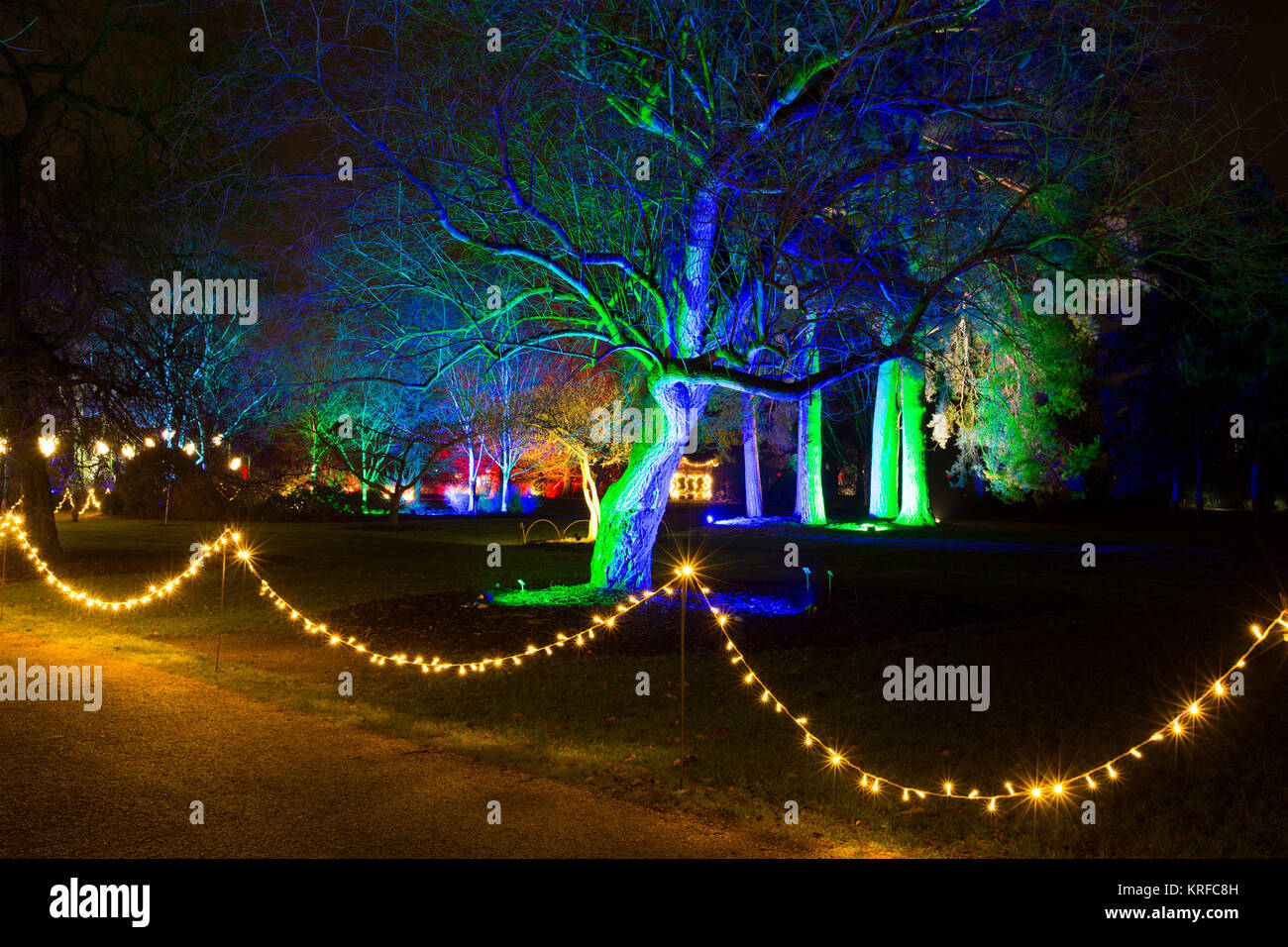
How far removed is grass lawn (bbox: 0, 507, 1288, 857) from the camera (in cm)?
550

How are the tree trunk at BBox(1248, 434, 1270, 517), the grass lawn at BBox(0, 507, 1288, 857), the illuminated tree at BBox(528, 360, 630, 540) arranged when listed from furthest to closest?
the tree trunk at BBox(1248, 434, 1270, 517) < the illuminated tree at BBox(528, 360, 630, 540) < the grass lawn at BBox(0, 507, 1288, 857)

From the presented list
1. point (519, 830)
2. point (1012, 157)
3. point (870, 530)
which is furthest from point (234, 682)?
point (870, 530)

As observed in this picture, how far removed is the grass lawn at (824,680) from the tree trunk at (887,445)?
46.2ft

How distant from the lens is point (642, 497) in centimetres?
1320

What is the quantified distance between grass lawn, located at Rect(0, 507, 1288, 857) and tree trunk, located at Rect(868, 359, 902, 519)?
46.2 feet

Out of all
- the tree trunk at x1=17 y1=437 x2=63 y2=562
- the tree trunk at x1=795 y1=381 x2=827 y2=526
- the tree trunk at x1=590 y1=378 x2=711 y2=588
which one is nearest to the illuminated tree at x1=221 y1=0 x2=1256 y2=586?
the tree trunk at x1=590 y1=378 x2=711 y2=588
